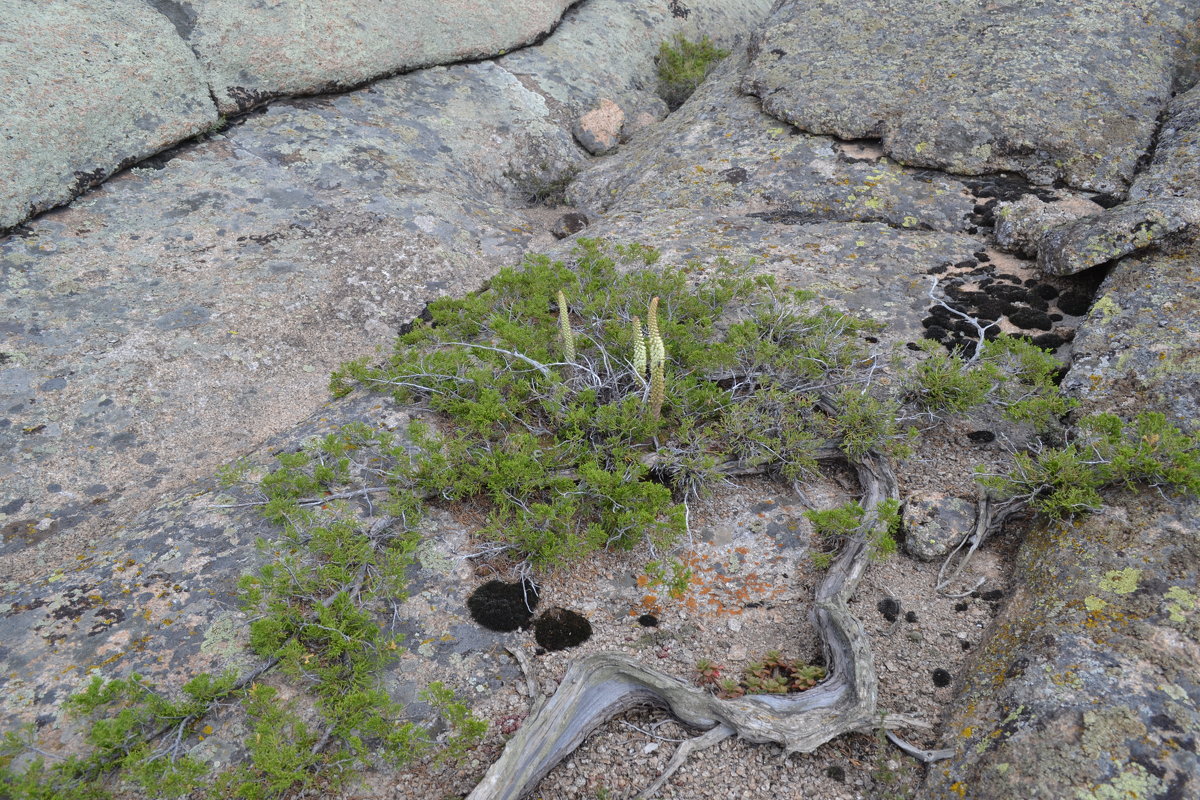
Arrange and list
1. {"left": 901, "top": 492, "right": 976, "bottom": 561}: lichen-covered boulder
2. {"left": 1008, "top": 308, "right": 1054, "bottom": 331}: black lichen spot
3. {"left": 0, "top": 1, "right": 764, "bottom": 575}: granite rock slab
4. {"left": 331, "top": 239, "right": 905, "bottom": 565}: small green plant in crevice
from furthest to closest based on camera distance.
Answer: {"left": 1008, "top": 308, "right": 1054, "bottom": 331}: black lichen spot
{"left": 0, "top": 1, "right": 764, "bottom": 575}: granite rock slab
{"left": 331, "top": 239, "right": 905, "bottom": 565}: small green plant in crevice
{"left": 901, "top": 492, "right": 976, "bottom": 561}: lichen-covered boulder

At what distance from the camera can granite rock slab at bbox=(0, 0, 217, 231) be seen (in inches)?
274

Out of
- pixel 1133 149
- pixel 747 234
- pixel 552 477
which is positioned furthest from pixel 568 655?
pixel 1133 149

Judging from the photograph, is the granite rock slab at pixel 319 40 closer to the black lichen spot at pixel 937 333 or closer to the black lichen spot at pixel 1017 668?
the black lichen spot at pixel 937 333

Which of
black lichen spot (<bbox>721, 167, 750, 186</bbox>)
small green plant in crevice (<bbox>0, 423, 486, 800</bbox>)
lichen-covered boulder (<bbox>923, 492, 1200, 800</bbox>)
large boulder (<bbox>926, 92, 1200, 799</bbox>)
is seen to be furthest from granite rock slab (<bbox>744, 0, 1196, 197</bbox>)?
small green plant in crevice (<bbox>0, 423, 486, 800</bbox>)

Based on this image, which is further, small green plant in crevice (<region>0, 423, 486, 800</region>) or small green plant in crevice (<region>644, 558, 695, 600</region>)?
small green plant in crevice (<region>644, 558, 695, 600</region>)

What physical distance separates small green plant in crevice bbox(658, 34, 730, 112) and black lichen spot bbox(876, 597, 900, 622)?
31.8 ft

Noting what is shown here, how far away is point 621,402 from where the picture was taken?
4996 mm

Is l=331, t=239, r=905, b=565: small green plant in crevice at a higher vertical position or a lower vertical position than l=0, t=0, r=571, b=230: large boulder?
lower

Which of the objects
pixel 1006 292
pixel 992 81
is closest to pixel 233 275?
pixel 1006 292

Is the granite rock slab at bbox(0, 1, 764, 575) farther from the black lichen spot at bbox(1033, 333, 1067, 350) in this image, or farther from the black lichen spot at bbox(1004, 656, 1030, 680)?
the black lichen spot at bbox(1004, 656, 1030, 680)

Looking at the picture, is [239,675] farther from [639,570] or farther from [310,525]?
[639,570]

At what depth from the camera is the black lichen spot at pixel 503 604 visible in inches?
162

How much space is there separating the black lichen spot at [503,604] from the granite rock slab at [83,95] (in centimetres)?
617

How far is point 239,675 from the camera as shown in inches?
143
